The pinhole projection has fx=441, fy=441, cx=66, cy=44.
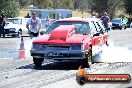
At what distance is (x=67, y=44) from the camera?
12961 millimetres

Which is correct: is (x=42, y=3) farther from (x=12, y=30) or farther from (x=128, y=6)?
(x=12, y=30)

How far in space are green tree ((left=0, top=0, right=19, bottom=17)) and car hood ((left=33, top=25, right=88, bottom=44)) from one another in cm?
4028

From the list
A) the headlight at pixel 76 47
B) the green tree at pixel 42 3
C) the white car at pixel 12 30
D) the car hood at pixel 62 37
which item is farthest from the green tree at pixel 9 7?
the headlight at pixel 76 47

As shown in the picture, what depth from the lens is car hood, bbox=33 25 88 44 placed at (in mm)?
13070

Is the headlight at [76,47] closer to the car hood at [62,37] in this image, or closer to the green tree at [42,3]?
the car hood at [62,37]

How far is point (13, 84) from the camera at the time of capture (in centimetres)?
1012

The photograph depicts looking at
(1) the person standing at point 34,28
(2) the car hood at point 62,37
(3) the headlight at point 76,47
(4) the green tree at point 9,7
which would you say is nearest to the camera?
(3) the headlight at point 76,47

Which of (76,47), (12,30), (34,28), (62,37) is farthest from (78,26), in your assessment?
(12,30)

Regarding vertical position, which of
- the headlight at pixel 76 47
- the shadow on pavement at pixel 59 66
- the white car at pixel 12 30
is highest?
the headlight at pixel 76 47

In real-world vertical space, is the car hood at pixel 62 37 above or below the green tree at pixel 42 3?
above

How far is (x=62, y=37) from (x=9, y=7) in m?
42.2

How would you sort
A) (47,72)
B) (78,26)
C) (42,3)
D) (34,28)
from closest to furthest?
1. (47,72)
2. (78,26)
3. (34,28)
4. (42,3)

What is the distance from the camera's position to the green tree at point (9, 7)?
53547 mm

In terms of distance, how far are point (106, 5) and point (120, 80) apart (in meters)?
79.4
